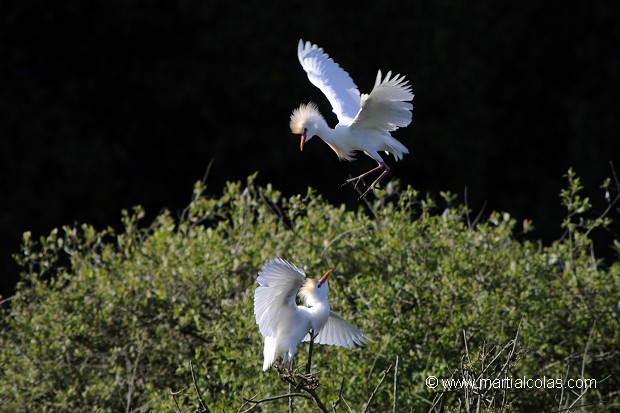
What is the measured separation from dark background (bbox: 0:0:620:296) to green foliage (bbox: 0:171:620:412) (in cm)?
388

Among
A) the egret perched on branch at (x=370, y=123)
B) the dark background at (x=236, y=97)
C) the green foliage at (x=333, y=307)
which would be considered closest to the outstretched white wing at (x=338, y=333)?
the egret perched on branch at (x=370, y=123)

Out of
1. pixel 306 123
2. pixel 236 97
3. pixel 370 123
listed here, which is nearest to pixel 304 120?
pixel 306 123

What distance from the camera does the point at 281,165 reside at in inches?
355

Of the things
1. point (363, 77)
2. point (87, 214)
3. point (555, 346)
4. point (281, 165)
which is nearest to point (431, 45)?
point (363, 77)

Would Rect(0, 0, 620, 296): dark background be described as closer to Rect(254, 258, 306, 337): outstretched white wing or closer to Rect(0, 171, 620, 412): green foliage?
Rect(0, 171, 620, 412): green foliage

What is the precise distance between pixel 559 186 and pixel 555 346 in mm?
5355

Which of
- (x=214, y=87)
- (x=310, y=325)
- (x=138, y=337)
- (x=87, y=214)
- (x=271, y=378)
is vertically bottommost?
(x=310, y=325)

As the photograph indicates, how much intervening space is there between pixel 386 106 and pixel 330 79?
2.36 ft

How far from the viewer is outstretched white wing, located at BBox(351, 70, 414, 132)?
342 centimetres

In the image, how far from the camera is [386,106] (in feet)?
11.6

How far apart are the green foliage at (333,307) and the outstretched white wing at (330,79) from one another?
0.58 m

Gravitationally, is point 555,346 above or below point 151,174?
below

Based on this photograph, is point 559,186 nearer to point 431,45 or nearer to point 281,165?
point 431,45

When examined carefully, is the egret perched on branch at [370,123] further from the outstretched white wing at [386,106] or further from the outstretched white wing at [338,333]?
the outstretched white wing at [338,333]
